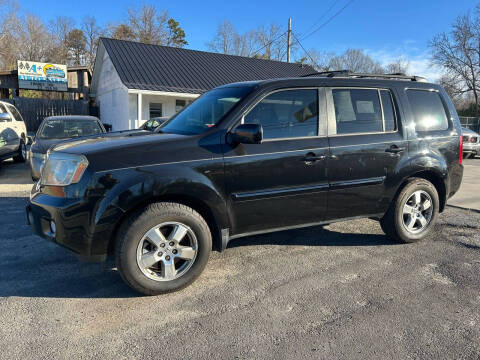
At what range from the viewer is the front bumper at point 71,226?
9.62ft

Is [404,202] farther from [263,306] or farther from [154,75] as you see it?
[154,75]

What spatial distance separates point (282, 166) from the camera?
3529 mm

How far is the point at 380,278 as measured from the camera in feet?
11.8

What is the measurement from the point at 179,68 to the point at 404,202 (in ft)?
56.0

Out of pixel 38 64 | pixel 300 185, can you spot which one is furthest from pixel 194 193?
pixel 38 64

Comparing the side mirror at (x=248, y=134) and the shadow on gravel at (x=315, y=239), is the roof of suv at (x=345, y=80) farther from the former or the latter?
the shadow on gravel at (x=315, y=239)

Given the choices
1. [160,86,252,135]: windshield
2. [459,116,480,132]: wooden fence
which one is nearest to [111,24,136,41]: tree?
[459,116,480,132]: wooden fence

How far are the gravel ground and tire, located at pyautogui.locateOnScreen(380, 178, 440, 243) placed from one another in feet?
0.56

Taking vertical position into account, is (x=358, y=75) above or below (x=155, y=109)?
below

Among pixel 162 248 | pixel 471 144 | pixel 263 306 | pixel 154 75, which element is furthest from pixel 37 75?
pixel 263 306

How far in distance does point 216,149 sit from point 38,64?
25.1 metres

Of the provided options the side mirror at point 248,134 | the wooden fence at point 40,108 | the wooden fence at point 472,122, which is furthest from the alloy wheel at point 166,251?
the wooden fence at point 472,122

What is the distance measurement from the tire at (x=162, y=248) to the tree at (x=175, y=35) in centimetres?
4751

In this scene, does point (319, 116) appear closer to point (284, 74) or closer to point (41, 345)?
point (41, 345)
